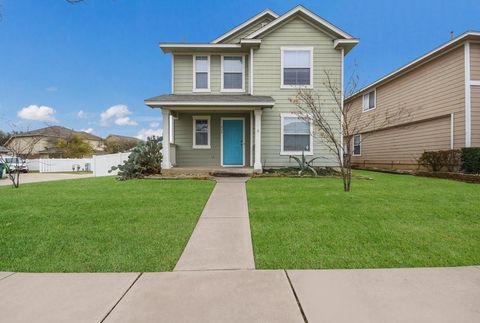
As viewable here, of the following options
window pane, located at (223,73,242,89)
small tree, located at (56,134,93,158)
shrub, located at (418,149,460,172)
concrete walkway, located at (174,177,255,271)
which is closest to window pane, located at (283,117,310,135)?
window pane, located at (223,73,242,89)

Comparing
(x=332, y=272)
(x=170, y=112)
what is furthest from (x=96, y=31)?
(x=332, y=272)

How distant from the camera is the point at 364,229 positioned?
4.61 meters

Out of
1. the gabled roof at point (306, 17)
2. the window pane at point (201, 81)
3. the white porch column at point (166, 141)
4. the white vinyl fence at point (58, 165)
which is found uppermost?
the gabled roof at point (306, 17)

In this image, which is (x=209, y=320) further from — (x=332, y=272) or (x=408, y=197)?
(x=408, y=197)

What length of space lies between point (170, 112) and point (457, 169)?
1229cm

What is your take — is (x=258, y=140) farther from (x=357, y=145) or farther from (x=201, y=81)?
(x=357, y=145)

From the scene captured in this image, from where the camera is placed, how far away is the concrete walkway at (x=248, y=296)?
2.45 metres

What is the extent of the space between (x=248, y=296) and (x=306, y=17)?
12.7 m

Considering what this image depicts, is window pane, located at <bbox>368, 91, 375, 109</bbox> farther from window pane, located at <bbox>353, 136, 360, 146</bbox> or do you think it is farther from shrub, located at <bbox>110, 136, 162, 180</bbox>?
shrub, located at <bbox>110, 136, 162, 180</bbox>

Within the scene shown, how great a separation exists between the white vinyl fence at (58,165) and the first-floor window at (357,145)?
27929 millimetres

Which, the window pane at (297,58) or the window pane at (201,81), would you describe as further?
the window pane at (201,81)

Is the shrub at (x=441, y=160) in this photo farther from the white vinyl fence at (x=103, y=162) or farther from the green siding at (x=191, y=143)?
the white vinyl fence at (x=103, y=162)

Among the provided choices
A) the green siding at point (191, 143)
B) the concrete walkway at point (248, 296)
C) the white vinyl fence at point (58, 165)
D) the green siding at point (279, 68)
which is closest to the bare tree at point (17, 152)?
the green siding at point (191, 143)

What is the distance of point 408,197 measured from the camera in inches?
272
